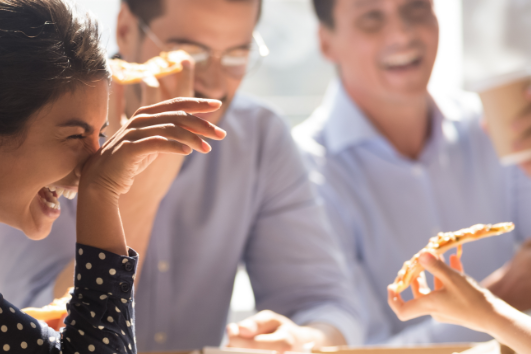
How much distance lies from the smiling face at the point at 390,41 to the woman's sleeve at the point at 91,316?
4.34 feet

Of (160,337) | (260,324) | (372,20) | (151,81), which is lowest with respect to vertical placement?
(160,337)

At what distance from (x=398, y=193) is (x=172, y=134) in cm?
134

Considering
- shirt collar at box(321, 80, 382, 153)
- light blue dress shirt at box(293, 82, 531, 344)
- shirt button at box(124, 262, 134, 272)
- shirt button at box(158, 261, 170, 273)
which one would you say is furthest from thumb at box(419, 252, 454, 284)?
shirt collar at box(321, 80, 382, 153)

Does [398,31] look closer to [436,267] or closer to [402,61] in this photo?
[402,61]

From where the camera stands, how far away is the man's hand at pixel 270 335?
2.85ft

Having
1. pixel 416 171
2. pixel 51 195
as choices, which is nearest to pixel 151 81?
pixel 51 195

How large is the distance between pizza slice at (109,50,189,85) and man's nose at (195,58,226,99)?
17cm

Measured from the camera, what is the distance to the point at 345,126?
1.80 metres

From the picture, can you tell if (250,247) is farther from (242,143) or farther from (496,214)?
(496,214)

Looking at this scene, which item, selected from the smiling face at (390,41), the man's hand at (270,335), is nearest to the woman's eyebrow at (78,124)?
the man's hand at (270,335)

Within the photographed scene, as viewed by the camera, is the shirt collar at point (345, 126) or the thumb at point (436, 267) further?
the shirt collar at point (345, 126)

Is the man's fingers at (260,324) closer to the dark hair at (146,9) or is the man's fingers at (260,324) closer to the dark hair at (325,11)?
the dark hair at (146,9)

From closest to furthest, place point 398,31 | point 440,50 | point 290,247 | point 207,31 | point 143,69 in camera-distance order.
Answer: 1. point 143,69
2. point 207,31
3. point 290,247
4. point 398,31
5. point 440,50

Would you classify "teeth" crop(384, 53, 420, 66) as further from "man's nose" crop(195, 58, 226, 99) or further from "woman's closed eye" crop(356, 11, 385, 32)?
"man's nose" crop(195, 58, 226, 99)
